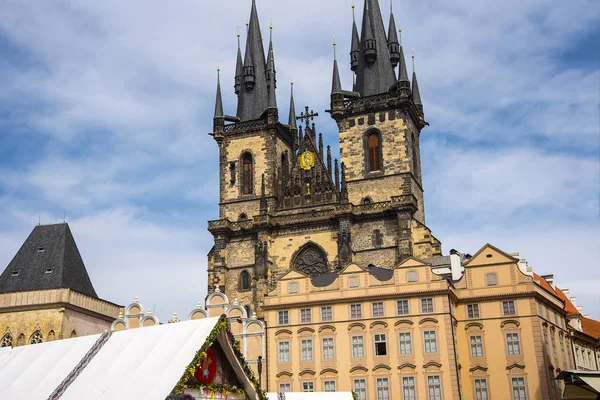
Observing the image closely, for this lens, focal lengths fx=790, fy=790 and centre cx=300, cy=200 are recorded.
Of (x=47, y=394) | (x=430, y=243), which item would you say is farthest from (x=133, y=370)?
(x=430, y=243)

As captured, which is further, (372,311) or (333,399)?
(372,311)

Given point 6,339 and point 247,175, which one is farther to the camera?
point 247,175

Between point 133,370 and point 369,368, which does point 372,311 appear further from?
point 133,370

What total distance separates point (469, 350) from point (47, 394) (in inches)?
1015

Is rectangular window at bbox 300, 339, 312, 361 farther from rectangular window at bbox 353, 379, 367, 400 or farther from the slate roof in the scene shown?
the slate roof

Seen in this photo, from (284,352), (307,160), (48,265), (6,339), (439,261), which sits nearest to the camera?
(284,352)

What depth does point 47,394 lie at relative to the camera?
51.5 feet

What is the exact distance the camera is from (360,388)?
3691cm

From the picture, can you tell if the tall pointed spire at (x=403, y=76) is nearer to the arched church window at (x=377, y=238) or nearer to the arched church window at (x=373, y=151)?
the arched church window at (x=373, y=151)

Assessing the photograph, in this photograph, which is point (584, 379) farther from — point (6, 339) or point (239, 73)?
point (239, 73)

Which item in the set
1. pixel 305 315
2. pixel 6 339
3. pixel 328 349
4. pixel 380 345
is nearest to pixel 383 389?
pixel 380 345

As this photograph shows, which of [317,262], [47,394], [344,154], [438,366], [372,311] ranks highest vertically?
[344,154]

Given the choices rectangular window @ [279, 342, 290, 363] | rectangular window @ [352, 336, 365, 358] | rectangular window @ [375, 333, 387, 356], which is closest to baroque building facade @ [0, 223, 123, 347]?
rectangular window @ [279, 342, 290, 363]

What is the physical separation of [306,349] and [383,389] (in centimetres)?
429
